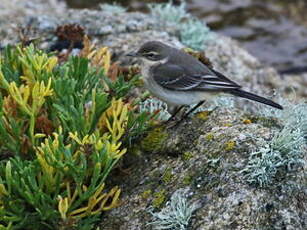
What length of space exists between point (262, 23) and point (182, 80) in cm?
725

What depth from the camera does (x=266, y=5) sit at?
47.9 feet

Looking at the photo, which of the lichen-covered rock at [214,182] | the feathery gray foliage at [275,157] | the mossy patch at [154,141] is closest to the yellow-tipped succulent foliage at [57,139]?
the mossy patch at [154,141]

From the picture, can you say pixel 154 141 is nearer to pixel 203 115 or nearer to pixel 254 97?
pixel 203 115

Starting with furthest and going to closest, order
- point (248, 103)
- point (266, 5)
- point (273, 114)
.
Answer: point (266, 5), point (248, 103), point (273, 114)

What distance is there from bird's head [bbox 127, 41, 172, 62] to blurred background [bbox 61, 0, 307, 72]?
18.4ft

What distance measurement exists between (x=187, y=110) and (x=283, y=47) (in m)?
6.60

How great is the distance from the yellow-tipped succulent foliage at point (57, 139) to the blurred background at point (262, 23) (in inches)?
269

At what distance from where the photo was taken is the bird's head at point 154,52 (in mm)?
7613

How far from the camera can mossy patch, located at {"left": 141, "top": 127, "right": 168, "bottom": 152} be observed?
21.4ft

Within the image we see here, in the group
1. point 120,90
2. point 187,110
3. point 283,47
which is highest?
point 120,90

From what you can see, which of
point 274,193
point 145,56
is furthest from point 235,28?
point 274,193

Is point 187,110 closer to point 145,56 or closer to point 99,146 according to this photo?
point 145,56

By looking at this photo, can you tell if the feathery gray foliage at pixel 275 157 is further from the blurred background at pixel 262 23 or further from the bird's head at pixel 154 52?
the blurred background at pixel 262 23

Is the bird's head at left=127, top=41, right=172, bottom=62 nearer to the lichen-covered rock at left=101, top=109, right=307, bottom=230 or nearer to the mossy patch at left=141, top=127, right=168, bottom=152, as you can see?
the lichen-covered rock at left=101, top=109, right=307, bottom=230
